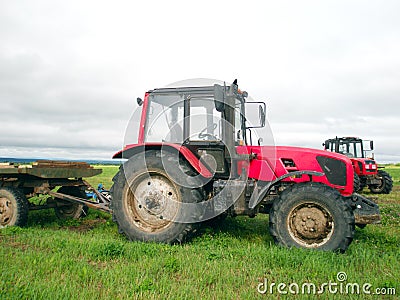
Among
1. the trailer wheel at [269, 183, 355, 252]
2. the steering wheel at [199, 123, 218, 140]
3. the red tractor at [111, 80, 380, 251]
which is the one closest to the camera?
the trailer wheel at [269, 183, 355, 252]

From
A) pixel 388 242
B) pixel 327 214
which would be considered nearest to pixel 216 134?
pixel 327 214

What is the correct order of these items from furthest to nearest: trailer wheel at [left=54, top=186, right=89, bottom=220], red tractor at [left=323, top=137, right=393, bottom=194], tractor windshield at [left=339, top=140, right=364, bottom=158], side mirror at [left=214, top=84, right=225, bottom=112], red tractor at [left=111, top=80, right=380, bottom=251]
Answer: tractor windshield at [left=339, top=140, right=364, bottom=158] → red tractor at [left=323, top=137, right=393, bottom=194] → trailer wheel at [left=54, top=186, right=89, bottom=220] → red tractor at [left=111, top=80, right=380, bottom=251] → side mirror at [left=214, top=84, right=225, bottom=112]

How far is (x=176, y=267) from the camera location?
13.3ft

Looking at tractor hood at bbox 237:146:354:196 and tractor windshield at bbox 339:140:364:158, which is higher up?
tractor windshield at bbox 339:140:364:158

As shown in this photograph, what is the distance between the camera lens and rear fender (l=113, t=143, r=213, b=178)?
5498mm

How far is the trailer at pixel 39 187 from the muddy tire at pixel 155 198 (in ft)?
3.11

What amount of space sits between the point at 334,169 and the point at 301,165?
0.54 meters

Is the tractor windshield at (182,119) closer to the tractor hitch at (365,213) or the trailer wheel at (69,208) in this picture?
the tractor hitch at (365,213)

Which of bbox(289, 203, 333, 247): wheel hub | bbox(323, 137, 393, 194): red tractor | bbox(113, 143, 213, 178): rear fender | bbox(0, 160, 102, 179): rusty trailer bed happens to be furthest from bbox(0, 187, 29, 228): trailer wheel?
bbox(323, 137, 393, 194): red tractor

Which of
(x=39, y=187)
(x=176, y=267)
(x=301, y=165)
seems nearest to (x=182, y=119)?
(x=301, y=165)

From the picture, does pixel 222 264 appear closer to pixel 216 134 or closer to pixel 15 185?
pixel 216 134

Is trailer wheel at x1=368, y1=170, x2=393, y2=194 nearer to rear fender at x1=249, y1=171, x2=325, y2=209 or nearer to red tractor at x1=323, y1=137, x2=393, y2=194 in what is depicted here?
red tractor at x1=323, y1=137, x2=393, y2=194

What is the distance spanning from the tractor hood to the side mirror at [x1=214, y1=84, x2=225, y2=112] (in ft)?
2.67

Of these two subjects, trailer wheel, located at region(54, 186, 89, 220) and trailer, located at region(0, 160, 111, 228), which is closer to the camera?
Answer: trailer, located at region(0, 160, 111, 228)
